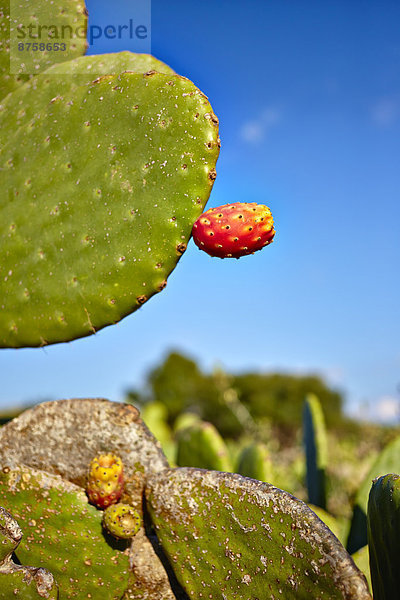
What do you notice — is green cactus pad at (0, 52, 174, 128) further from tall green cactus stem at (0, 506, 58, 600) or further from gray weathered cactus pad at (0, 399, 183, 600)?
tall green cactus stem at (0, 506, 58, 600)

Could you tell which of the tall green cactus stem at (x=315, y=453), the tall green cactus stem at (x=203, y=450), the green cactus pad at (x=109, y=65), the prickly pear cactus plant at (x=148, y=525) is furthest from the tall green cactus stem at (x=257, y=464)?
the green cactus pad at (x=109, y=65)

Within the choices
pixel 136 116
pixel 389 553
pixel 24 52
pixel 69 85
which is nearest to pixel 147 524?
pixel 389 553

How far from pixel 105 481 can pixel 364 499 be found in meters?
1.00

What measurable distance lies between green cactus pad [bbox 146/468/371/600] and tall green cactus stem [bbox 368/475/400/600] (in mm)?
88

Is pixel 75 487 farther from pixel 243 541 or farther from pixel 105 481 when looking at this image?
Result: pixel 243 541

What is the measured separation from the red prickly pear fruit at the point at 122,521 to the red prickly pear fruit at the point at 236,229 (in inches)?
21.3

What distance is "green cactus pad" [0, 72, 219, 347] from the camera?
1178 millimetres

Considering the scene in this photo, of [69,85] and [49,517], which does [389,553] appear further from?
[69,85]

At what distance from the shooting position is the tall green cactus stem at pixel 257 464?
6.27 ft

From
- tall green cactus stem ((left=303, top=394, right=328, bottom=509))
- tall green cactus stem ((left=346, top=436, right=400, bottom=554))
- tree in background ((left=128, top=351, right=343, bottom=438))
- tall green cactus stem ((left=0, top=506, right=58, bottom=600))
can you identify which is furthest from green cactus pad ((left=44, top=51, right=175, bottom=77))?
tree in background ((left=128, top=351, right=343, bottom=438))

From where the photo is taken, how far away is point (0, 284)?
145cm

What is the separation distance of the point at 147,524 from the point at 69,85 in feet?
3.68

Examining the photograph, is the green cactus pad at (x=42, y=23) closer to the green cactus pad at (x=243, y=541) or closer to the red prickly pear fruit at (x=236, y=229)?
the red prickly pear fruit at (x=236, y=229)

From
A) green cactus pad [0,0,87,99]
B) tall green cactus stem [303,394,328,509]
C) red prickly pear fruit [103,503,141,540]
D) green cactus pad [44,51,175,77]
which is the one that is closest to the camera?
red prickly pear fruit [103,503,141,540]
